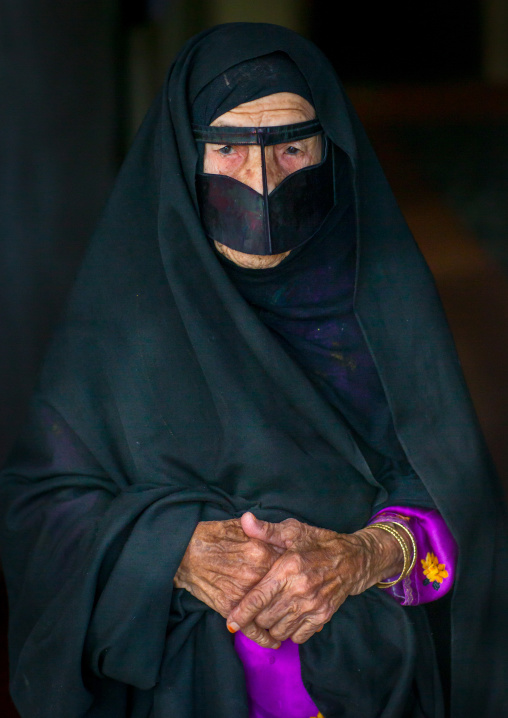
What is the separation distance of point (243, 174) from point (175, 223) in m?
0.16

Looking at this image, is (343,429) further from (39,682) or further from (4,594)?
(4,594)

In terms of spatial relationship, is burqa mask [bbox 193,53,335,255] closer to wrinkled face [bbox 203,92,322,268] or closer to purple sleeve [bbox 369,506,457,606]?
wrinkled face [bbox 203,92,322,268]

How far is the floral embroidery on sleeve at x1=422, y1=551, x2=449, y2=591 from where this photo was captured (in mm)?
1572

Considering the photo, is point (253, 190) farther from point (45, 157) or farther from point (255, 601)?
point (45, 157)

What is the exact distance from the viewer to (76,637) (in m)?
1.41

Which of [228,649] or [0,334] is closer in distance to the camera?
[228,649]

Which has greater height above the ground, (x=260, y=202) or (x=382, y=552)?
(x=260, y=202)

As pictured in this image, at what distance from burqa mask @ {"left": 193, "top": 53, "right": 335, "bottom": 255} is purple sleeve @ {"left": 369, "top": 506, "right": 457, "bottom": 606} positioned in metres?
0.60

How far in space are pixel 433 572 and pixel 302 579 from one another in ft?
1.16

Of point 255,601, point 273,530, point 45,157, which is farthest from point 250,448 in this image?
point 45,157

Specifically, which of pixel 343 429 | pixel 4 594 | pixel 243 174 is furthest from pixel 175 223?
pixel 4 594

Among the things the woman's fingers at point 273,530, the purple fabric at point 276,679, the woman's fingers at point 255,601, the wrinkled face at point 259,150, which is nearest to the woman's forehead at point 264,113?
the wrinkled face at point 259,150

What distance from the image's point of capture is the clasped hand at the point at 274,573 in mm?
1371

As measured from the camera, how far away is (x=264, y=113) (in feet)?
4.82
